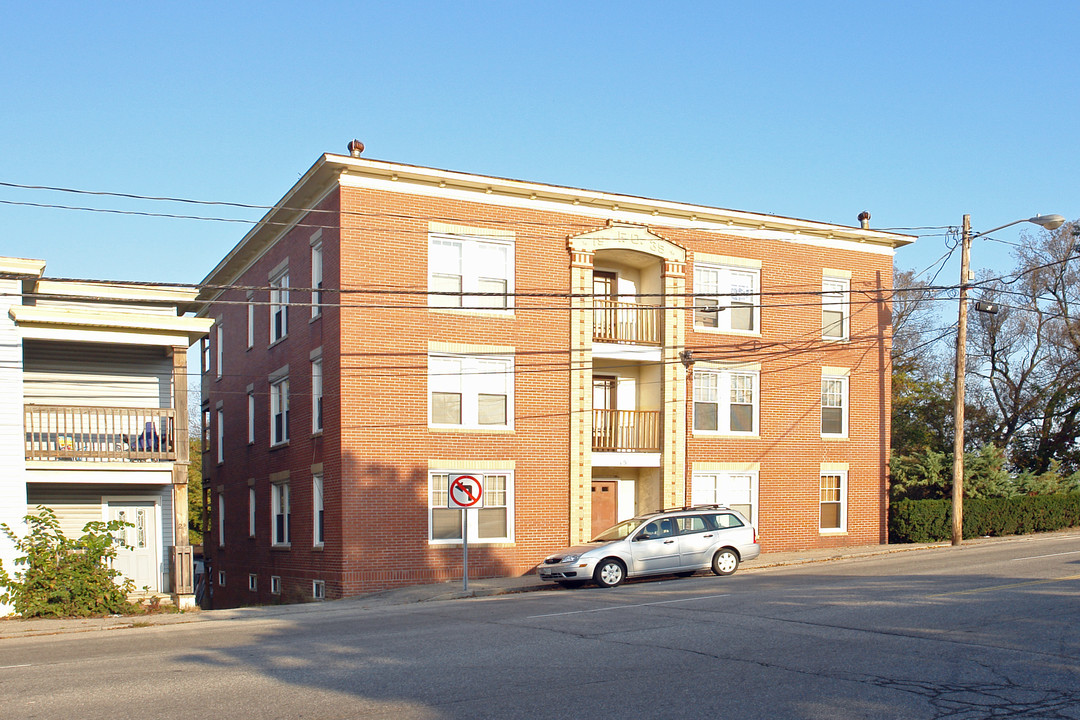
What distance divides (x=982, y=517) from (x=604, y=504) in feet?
39.5

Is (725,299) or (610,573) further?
(725,299)

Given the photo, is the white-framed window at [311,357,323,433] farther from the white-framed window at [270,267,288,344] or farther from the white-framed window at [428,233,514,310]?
the white-framed window at [428,233,514,310]

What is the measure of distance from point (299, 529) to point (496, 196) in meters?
9.87

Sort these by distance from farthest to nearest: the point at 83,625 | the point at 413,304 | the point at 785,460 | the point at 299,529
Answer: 1. the point at 785,460
2. the point at 299,529
3. the point at 413,304
4. the point at 83,625

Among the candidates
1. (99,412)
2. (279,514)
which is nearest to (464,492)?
(99,412)

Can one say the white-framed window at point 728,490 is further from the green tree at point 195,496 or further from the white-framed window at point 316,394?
the green tree at point 195,496

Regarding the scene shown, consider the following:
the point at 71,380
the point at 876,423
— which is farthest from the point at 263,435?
the point at 876,423

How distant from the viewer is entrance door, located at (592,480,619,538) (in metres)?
27.0

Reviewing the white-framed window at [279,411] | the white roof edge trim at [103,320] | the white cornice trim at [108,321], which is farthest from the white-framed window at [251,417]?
the white roof edge trim at [103,320]

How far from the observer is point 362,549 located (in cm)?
2292

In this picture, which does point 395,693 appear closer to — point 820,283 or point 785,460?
point 785,460

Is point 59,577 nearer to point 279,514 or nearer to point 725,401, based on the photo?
point 279,514

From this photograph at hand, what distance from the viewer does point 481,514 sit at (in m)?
24.5

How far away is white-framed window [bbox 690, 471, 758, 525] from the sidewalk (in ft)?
4.71
